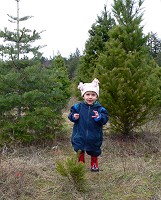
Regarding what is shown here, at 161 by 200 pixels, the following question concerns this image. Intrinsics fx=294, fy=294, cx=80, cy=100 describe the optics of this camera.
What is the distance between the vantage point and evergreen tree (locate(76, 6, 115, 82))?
13.6m

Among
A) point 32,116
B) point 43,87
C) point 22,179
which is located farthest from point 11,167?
point 43,87

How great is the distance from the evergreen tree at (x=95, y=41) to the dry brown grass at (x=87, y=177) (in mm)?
7847

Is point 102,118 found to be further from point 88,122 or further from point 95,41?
point 95,41

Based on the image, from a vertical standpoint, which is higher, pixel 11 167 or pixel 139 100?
pixel 139 100

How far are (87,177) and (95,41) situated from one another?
10.1 m

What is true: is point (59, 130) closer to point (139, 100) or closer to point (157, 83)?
point (139, 100)

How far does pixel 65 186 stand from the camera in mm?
4055

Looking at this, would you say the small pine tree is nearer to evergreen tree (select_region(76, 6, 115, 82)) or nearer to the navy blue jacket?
the navy blue jacket

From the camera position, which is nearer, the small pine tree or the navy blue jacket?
the small pine tree

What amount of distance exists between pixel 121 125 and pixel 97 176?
2423 millimetres

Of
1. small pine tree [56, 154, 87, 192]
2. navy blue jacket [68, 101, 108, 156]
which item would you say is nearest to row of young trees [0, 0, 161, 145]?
navy blue jacket [68, 101, 108, 156]

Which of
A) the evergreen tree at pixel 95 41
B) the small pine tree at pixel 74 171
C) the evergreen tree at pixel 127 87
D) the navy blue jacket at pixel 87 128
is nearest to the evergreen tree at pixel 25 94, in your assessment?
the evergreen tree at pixel 127 87

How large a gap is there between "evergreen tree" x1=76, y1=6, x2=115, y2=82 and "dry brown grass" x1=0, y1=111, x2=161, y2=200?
25.7ft

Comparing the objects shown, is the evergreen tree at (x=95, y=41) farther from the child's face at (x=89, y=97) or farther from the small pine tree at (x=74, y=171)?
the small pine tree at (x=74, y=171)
